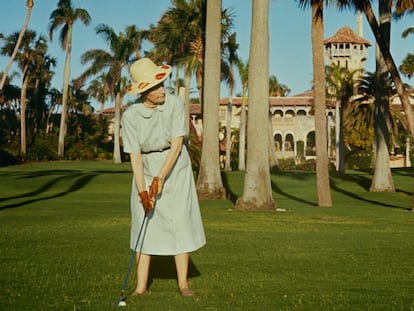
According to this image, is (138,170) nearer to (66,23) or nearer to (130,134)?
(130,134)

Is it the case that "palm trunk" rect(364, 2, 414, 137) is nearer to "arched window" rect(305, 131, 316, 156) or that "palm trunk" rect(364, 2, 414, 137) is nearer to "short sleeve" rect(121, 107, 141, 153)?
"short sleeve" rect(121, 107, 141, 153)

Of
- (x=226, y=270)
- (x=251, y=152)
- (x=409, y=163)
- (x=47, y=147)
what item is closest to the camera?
(x=226, y=270)

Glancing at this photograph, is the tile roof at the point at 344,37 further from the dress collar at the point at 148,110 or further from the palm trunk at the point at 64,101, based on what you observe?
the dress collar at the point at 148,110

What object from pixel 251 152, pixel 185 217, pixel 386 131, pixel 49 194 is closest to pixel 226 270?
pixel 185 217

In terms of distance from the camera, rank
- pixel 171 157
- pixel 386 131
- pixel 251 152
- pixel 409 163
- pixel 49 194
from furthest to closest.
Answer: pixel 409 163 < pixel 386 131 < pixel 49 194 < pixel 251 152 < pixel 171 157

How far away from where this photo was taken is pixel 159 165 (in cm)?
844

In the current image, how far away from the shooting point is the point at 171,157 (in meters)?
8.28

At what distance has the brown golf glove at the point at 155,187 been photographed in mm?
8109

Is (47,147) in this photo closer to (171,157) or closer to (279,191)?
(279,191)

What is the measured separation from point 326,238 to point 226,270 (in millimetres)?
5650

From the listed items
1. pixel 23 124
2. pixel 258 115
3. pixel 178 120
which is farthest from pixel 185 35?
pixel 178 120

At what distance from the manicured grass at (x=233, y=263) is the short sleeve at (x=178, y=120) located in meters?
1.57

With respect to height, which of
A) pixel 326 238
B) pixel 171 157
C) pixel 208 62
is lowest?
pixel 326 238

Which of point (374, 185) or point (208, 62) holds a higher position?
point (208, 62)
